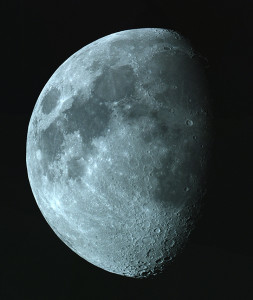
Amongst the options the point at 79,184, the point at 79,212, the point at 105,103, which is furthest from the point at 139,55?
the point at 79,212

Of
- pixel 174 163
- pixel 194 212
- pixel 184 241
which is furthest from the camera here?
pixel 184 241

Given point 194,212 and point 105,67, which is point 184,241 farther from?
point 105,67

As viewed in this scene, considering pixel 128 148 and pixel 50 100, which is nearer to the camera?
pixel 128 148

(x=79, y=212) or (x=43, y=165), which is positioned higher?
(x=43, y=165)

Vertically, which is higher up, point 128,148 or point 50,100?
point 50,100

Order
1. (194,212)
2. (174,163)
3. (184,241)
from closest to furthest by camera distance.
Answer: (174,163)
(194,212)
(184,241)

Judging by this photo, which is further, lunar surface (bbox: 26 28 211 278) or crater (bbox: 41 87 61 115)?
crater (bbox: 41 87 61 115)

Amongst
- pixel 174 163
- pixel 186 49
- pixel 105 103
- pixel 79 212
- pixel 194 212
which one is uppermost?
pixel 186 49

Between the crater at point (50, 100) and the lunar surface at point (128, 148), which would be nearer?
the lunar surface at point (128, 148)
